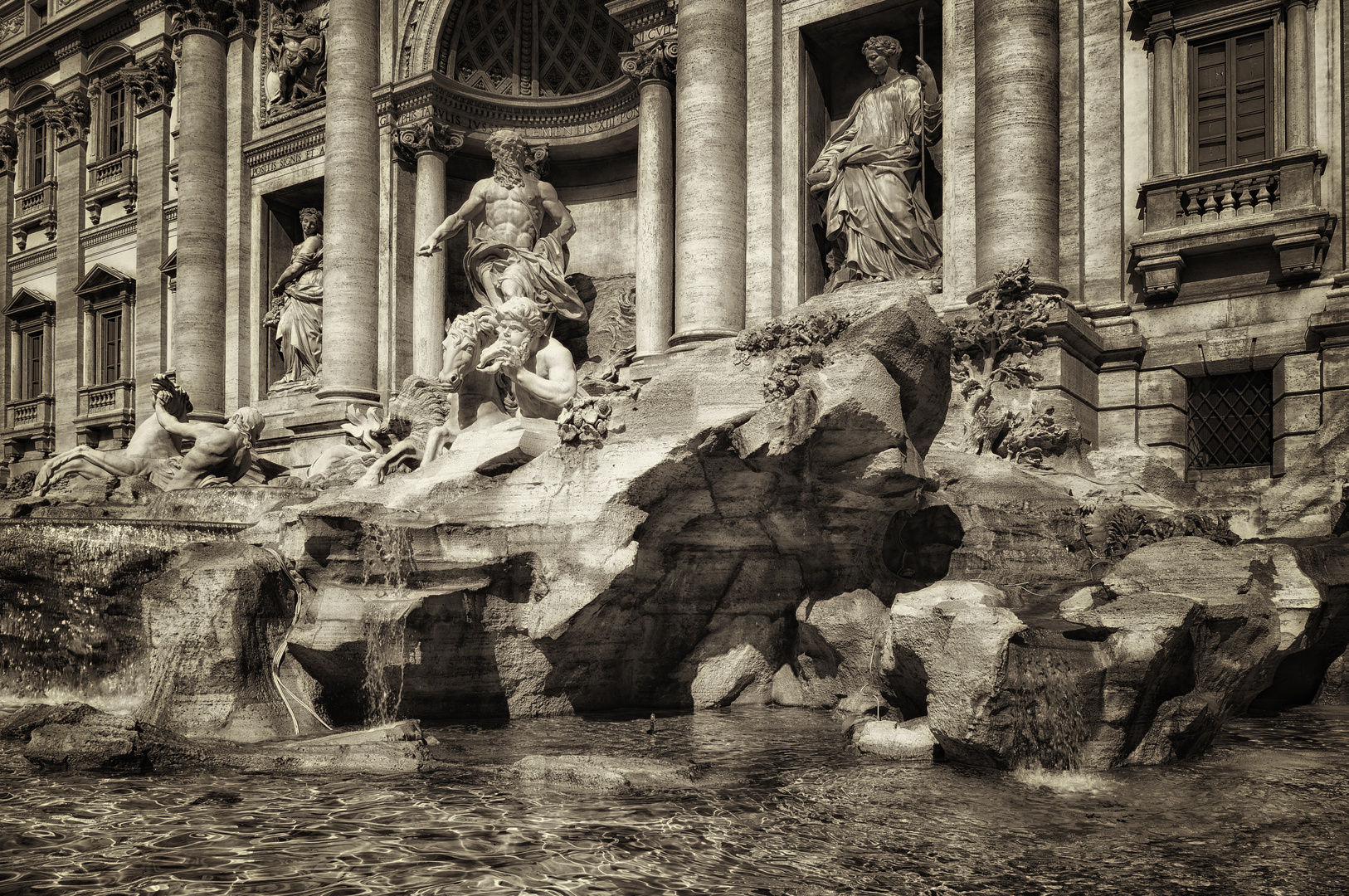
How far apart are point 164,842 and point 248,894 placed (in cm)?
93

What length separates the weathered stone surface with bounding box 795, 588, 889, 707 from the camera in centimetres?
817

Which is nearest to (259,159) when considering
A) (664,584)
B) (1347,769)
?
(664,584)

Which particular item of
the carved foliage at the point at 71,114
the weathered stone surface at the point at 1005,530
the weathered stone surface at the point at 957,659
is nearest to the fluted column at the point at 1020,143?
the weathered stone surface at the point at 1005,530

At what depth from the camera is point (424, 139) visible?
17219 mm

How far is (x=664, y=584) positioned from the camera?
8305mm

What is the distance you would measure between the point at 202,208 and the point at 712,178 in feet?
35.9

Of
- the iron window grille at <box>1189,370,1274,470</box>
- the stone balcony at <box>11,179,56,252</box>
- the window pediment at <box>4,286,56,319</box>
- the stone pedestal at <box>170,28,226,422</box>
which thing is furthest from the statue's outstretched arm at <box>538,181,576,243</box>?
the stone balcony at <box>11,179,56,252</box>

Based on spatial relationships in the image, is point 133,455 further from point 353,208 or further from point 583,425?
point 583,425

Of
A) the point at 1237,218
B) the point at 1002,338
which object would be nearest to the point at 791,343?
the point at 1002,338

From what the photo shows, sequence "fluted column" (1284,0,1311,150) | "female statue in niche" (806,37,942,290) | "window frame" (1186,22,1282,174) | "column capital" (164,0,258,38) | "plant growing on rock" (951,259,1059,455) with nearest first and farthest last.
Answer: "plant growing on rock" (951,259,1059,455), "fluted column" (1284,0,1311,150), "window frame" (1186,22,1282,174), "female statue in niche" (806,37,942,290), "column capital" (164,0,258,38)

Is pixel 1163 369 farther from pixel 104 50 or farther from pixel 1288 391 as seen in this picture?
pixel 104 50

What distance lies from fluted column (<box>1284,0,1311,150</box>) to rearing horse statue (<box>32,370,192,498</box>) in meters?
13.8

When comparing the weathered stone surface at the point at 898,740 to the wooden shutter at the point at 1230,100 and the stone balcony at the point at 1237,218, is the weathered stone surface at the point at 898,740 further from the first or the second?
the wooden shutter at the point at 1230,100

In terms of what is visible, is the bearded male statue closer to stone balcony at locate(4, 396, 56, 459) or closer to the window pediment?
stone balcony at locate(4, 396, 56, 459)
